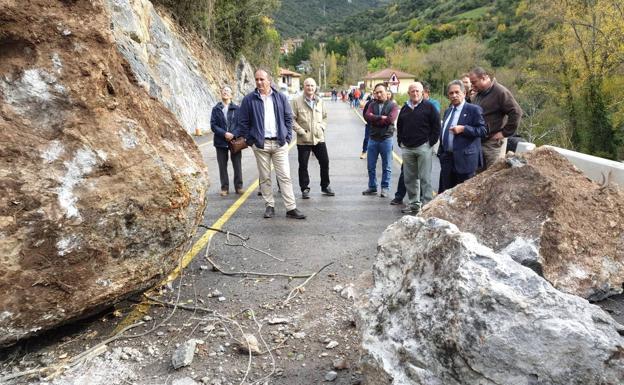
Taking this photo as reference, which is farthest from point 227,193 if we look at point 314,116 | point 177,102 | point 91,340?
point 177,102

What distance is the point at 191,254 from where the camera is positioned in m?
5.13

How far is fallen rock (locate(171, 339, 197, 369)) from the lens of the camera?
309 centimetres

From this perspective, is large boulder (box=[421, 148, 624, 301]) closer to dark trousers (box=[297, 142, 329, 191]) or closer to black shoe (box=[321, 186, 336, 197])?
dark trousers (box=[297, 142, 329, 191])

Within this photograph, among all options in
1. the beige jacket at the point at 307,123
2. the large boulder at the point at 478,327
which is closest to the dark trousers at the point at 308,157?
the beige jacket at the point at 307,123

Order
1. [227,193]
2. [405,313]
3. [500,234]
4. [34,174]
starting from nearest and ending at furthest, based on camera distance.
Answer: [405,313] → [34,174] → [500,234] → [227,193]

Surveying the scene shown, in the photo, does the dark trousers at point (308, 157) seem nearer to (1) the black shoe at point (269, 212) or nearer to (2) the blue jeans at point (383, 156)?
(2) the blue jeans at point (383, 156)

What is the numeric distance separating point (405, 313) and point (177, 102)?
59.6 ft

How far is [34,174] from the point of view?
3.04 meters

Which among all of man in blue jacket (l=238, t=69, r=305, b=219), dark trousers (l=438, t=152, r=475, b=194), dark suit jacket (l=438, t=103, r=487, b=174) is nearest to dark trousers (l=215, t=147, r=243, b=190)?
man in blue jacket (l=238, t=69, r=305, b=219)

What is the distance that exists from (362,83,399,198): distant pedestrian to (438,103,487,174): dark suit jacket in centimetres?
211

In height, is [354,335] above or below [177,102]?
below

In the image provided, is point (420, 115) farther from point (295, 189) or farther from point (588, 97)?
point (588, 97)

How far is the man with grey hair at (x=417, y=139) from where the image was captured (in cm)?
658

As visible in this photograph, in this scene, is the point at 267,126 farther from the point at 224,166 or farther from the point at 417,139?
the point at 224,166
